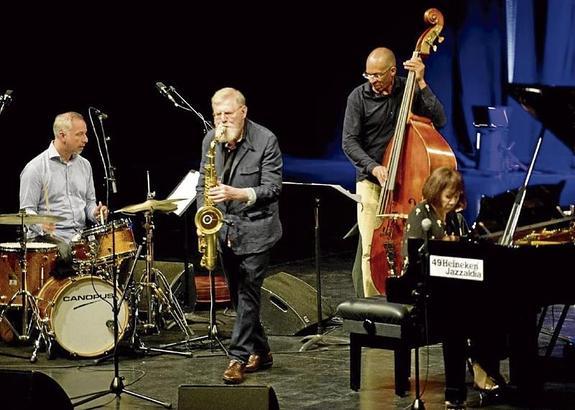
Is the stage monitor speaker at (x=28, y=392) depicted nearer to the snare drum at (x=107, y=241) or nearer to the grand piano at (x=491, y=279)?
the grand piano at (x=491, y=279)

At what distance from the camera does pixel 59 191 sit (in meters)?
7.85

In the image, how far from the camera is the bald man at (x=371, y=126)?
7.58 meters

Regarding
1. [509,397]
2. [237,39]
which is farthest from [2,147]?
[509,397]

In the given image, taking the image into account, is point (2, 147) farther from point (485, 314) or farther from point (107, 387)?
point (485, 314)

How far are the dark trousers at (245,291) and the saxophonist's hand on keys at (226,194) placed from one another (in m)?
0.37

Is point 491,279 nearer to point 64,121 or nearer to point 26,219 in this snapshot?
point 26,219

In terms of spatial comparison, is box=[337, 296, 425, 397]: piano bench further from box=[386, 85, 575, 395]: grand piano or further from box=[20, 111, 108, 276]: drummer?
box=[20, 111, 108, 276]: drummer

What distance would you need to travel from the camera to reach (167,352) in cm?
742

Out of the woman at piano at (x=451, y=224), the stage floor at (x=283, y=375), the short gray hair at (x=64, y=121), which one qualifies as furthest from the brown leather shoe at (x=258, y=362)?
the short gray hair at (x=64, y=121)

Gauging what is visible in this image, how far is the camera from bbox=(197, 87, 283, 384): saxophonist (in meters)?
6.51

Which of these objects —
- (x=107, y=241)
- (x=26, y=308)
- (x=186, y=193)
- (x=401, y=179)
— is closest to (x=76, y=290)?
(x=107, y=241)

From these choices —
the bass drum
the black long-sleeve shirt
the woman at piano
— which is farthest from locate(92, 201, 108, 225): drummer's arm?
the woman at piano

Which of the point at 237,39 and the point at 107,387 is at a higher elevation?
the point at 237,39

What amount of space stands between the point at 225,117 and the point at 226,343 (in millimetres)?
1881
